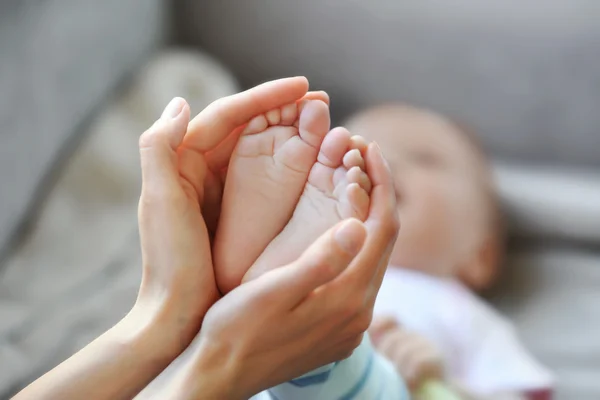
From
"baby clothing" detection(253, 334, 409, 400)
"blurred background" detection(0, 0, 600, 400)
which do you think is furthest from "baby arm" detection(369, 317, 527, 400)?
Result: "blurred background" detection(0, 0, 600, 400)

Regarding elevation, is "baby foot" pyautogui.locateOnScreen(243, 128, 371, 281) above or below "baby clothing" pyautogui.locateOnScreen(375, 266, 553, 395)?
above

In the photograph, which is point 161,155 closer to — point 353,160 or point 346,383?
point 353,160

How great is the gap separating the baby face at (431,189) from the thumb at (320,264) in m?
0.57

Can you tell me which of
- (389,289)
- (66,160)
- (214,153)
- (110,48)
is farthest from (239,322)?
(110,48)

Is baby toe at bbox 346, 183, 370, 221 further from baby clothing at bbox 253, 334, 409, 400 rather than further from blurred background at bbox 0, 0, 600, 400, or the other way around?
blurred background at bbox 0, 0, 600, 400

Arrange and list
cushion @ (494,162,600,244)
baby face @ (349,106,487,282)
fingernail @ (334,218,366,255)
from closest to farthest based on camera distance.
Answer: fingernail @ (334,218,366,255), baby face @ (349,106,487,282), cushion @ (494,162,600,244)

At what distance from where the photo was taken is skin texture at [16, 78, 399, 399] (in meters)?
0.47

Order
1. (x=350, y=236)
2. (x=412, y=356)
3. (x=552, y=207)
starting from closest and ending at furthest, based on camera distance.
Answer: (x=350, y=236)
(x=412, y=356)
(x=552, y=207)

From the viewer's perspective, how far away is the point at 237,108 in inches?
21.4

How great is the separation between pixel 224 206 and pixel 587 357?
2.19 ft

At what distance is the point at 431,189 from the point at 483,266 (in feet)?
0.52

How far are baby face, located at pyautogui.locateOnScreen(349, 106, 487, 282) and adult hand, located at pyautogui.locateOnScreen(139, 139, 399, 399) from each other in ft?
1.68

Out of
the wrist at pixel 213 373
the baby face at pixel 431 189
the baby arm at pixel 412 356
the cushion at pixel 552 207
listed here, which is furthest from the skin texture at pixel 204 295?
the cushion at pixel 552 207

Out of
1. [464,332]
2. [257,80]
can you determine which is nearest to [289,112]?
[464,332]
